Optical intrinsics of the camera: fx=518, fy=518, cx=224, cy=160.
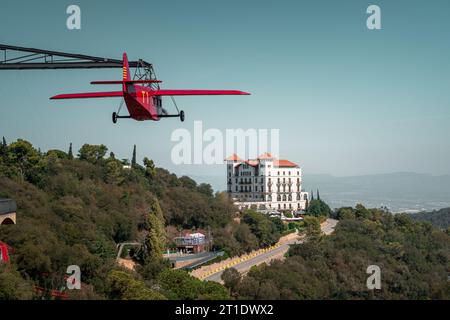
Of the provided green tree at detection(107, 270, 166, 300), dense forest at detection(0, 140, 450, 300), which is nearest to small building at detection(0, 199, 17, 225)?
dense forest at detection(0, 140, 450, 300)

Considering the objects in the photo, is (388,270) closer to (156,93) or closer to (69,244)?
(69,244)

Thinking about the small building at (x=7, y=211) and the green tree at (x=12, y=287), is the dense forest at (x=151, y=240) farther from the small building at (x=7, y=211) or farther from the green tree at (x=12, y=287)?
the small building at (x=7, y=211)

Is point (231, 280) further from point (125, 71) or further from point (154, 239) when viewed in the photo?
point (125, 71)

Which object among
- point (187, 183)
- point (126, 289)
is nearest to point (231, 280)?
point (126, 289)

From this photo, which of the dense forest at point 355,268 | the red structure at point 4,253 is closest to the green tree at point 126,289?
the red structure at point 4,253

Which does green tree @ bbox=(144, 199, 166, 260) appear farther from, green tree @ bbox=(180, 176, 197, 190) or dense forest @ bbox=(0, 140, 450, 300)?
green tree @ bbox=(180, 176, 197, 190)
